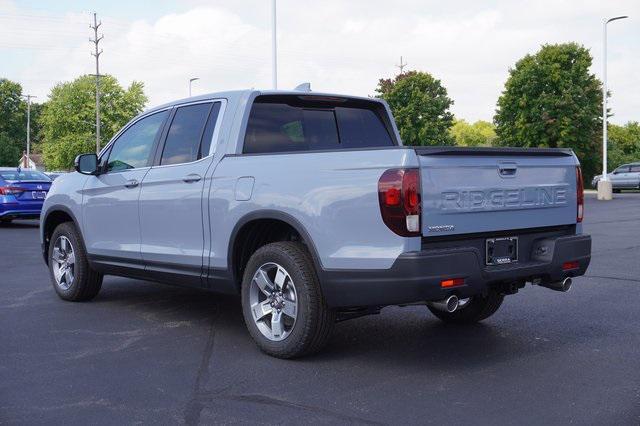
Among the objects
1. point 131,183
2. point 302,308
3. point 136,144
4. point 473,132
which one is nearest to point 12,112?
point 473,132

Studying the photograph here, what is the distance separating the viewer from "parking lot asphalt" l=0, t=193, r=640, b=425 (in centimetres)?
381

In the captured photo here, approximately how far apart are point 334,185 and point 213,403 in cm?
146

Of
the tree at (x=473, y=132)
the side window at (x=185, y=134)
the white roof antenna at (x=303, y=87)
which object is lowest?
the side window at (x=185, y=134)

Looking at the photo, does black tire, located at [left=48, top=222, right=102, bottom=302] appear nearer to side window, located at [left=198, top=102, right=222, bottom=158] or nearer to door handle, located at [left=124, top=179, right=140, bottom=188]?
door handle, located at [left=124, top=179, right=140, bottom=188]

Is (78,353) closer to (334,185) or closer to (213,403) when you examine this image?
(213,403)

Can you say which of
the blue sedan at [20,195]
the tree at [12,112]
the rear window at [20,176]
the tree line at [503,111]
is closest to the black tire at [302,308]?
the blue sedan at [20,195]

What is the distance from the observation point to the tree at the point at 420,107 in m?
61.6

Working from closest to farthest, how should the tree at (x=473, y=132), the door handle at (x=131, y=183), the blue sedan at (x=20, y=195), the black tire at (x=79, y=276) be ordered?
the door handle at (x=131, y=183)
the black tire at (x=79, y=276)
the blue sedan at (x=20, y=195)
the tree at (x=473, y=132)

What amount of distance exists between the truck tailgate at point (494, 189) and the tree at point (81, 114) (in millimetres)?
75734

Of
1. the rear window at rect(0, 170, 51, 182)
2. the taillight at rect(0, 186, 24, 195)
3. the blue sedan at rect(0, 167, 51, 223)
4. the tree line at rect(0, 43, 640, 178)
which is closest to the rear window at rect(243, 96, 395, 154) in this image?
the blue sedan at rect(0, 167, 51, 223)

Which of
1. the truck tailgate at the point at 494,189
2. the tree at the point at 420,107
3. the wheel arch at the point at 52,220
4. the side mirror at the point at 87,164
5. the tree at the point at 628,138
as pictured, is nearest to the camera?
the truck tailgate at the point at 494,189

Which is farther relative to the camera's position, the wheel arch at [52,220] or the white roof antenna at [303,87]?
the wheel arch at [52,220]

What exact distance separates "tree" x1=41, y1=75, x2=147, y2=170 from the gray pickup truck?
243 ft

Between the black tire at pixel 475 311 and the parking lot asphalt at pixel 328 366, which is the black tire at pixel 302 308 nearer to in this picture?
the parking lot asphalt at pixel 328 366
